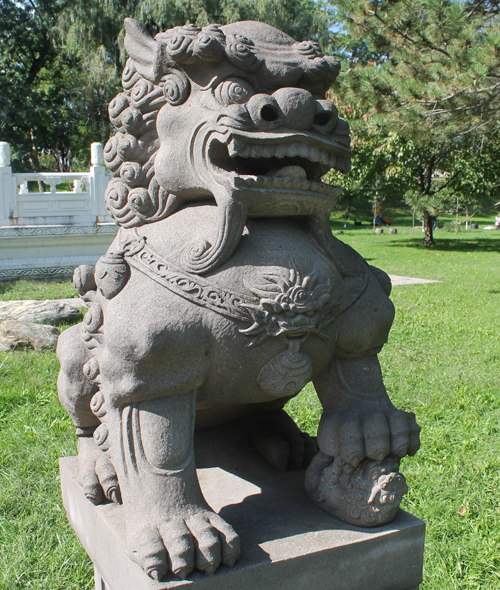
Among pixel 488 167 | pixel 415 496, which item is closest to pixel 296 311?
pixel 415 496

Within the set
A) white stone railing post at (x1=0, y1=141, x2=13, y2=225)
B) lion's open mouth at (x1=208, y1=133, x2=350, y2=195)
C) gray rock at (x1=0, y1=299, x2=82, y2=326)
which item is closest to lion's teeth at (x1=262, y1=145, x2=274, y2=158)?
lion's open mouth at (x1=208, y1=133, x2=350, y2=195)

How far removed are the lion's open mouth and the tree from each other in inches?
181

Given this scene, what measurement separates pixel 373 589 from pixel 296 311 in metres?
0.71

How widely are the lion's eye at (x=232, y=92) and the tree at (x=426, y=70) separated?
15.4 ft

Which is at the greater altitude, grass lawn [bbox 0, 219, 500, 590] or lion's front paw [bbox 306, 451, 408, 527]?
lion's front paw [bbox 306, 451, 408, 527]

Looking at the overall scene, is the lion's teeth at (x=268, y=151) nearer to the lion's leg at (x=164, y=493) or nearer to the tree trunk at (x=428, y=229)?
the lion's leg at (x=164, y=493)

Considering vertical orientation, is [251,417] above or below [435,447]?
above

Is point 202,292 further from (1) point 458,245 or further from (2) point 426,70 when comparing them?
(1) point 458,245

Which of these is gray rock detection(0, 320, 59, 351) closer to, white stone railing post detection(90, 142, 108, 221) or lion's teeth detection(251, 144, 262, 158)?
white stone railing post detection(90, 142, 108, 221)

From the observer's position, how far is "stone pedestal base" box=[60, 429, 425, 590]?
1.25 metres

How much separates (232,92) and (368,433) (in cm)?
84

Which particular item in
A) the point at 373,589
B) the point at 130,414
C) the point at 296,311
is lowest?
the point at 373,589

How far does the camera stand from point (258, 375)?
52.4 inches

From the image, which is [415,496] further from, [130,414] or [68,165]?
[68,165]
